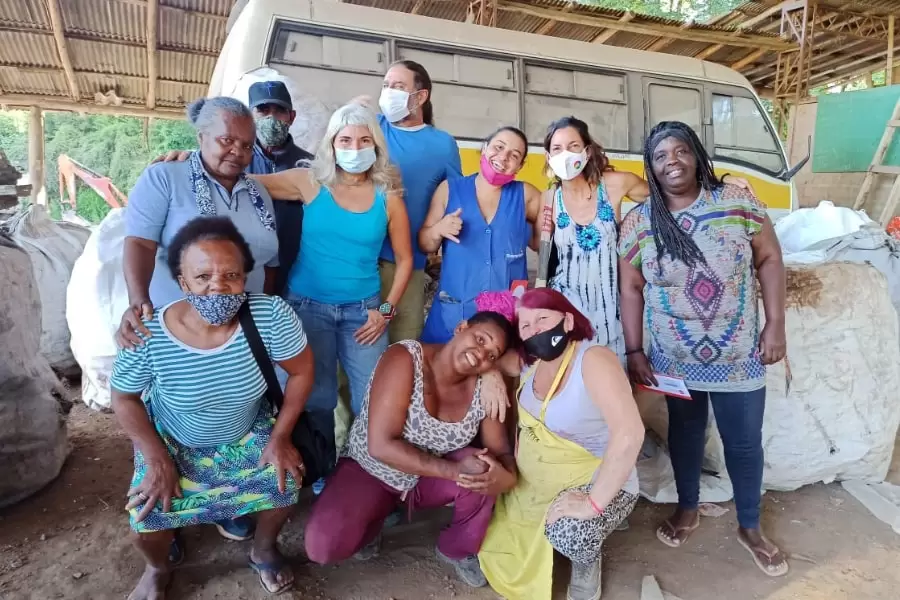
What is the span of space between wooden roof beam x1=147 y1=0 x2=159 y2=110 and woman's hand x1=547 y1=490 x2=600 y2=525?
6271mm

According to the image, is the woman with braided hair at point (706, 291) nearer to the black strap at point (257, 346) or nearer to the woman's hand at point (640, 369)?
the woman's hand at point (640, 369)

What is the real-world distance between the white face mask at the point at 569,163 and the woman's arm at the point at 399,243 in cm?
65

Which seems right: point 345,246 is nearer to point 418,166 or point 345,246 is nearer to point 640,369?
point 418,166

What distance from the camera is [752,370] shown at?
2111mm

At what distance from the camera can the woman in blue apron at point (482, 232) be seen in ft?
7.39

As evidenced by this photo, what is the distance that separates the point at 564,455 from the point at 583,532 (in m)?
0.26

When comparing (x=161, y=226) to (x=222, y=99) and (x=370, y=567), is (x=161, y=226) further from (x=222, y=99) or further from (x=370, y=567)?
(x=370, y=567)

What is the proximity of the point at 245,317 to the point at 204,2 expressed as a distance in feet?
18.4

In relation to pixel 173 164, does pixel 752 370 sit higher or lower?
lower

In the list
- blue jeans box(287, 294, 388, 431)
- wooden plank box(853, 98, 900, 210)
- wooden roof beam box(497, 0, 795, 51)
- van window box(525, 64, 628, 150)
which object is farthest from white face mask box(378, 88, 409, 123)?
wooden plank box(853, 98, 900, 210)

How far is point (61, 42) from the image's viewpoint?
19.9 ft

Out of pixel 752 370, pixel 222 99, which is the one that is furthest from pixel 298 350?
pixel 752 370

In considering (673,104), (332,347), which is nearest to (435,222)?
(332,347)

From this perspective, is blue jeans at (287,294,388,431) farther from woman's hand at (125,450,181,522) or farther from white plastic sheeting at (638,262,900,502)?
white plastic sheeting at (638,262,900,502)
